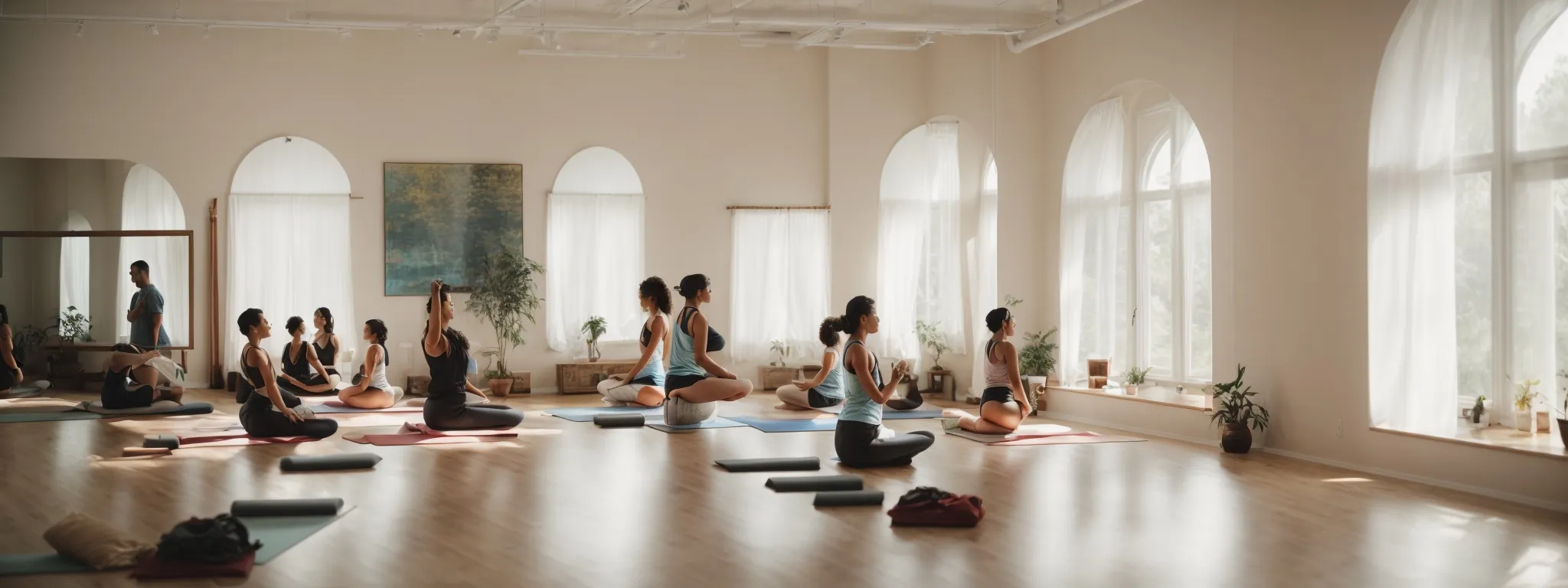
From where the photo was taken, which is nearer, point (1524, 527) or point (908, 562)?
point (908, 562)

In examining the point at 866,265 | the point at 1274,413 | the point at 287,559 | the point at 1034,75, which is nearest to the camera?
the point at 287,559

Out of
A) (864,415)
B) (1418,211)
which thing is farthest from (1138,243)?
(864,415)

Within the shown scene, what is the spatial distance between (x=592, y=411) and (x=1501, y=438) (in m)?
7.26

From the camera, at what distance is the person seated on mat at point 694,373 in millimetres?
9852

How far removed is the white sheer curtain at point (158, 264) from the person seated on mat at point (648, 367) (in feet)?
16.1

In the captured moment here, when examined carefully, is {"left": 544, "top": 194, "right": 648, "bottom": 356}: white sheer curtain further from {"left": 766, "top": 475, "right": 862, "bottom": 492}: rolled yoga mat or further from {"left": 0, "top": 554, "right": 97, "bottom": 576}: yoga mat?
{"left": 0, "top": 554, "right": 97, "bottom": 576}: yoga mat

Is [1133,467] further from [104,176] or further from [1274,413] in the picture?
[104,176]

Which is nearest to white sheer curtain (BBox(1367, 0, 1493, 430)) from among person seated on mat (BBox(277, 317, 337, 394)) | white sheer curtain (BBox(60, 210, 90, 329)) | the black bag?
the black bag

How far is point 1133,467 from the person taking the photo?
7.87 metres

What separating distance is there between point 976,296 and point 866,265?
150cm

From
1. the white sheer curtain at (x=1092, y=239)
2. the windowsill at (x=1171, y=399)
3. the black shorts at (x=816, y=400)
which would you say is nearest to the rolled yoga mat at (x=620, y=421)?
the black shorts at (x=816, y=400)

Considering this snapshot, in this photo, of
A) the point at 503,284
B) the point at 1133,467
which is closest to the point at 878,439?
the point at 1133,467

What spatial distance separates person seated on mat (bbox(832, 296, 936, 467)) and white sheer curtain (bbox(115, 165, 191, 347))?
8.52 m

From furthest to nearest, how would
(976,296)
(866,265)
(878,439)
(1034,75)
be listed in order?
(866,265), (976,296), (1034,75), (878,439)
